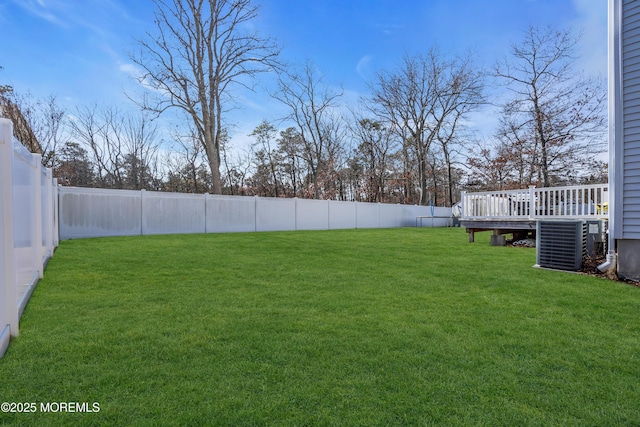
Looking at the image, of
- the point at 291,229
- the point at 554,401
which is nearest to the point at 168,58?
the point at 291,229

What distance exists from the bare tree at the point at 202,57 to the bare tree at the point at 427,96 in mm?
9706

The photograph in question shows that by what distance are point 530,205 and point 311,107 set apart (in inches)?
664

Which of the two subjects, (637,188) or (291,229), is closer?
(637,188)

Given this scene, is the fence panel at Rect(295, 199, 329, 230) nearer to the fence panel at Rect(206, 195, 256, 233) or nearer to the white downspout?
the fence panel at Rect(206, 195, 256, 233)

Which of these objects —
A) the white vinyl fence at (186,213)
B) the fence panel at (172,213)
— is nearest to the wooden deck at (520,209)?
the white vinyl fence at (186,213)

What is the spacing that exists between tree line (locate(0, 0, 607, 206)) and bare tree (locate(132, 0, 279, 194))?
48 millimetres

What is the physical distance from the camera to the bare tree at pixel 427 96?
71.2ft

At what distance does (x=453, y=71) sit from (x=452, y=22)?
10.4 meters

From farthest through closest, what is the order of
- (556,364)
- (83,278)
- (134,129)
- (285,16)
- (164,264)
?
(134,129) → (285,16) → (164,264) → (83,278) → (556,364)

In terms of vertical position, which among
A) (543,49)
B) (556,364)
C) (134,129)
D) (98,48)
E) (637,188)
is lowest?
(556,364)

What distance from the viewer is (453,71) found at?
71.7 ft

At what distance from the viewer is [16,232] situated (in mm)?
2576

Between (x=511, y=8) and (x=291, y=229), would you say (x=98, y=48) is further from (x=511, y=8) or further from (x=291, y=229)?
(x=511, y=8)

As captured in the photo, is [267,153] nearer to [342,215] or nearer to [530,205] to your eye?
[342,215]
